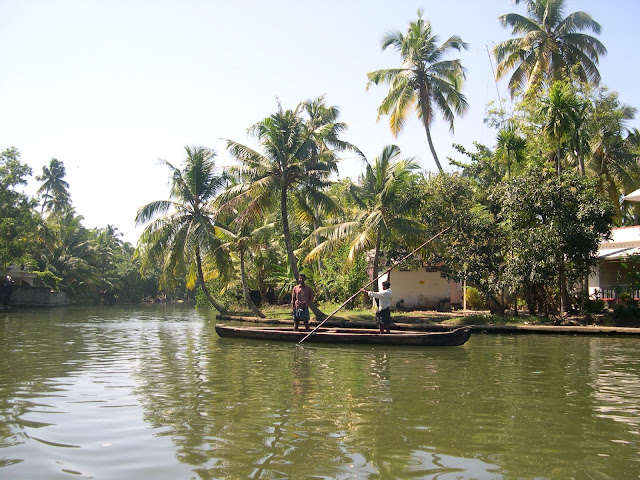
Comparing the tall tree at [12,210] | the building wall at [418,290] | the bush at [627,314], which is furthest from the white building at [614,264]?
the tall tree at [12,210]

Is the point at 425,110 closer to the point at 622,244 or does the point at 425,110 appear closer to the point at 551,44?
the point at 551,44

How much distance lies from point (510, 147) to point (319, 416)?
1666 cm

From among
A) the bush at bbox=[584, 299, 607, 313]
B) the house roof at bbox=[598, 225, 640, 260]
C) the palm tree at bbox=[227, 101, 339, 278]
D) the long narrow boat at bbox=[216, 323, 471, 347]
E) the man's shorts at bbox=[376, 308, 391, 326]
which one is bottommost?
the long narrow boat at bbox=[216, 323, 471, 347]

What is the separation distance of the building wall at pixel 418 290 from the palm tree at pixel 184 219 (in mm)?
7752

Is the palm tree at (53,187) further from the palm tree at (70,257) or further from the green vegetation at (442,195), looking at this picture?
the green vegetation at (442,195)

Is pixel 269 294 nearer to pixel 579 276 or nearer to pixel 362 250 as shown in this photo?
pixel 362 250

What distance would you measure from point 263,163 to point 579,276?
11479mm

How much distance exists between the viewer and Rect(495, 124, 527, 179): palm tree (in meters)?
20.4

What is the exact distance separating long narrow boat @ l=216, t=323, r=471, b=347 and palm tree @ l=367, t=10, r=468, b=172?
1338cm

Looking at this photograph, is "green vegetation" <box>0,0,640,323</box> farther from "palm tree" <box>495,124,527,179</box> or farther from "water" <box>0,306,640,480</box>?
"water" <box>0,306,640,480</box>

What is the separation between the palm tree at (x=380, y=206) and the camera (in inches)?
826

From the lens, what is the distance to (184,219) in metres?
23.9

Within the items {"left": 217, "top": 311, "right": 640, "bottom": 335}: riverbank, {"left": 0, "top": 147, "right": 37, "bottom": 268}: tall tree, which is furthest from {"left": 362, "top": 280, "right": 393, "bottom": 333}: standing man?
{"left": 0, "top": 147, "right": 37, "bottom": 268}: tall tree

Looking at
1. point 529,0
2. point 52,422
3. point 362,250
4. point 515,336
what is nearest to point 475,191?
point 362,250
